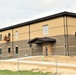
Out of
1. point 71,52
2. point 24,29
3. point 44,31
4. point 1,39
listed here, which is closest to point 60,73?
point 71,52

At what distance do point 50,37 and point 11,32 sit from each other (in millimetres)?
17375

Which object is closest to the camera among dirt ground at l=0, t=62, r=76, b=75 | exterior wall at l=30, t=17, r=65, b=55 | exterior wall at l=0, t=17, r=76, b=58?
dirt ground at l=0, t=62, r=76, b=75

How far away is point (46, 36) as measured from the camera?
47.3 meters

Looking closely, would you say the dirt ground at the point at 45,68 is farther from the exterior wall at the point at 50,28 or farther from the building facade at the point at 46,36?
the exterior wall at the point at 50,28

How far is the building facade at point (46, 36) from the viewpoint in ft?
142

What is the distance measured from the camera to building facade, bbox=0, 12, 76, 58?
43.3m

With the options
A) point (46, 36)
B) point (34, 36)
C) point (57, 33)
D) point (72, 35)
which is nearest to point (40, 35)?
point (46, 36)

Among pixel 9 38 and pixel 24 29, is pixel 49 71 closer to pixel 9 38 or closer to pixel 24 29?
pixel 24 29

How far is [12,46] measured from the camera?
200 feet

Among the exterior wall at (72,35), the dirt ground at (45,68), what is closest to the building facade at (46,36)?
the exterior wall at (72,35)

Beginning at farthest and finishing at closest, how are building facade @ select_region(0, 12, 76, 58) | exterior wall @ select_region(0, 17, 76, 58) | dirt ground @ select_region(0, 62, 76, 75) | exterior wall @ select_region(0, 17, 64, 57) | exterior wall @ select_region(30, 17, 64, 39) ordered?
1. exterior wall @ select_region(0, 17, 64, 57)
2. exterior wall @ select_region(30, 17, 64, 39)
3. exterior wall @ select_region(0, 17, 76, 58)
4. building facade @ select_region(0, 12, 76, 58)
5. dirt ground @ select_region(0, 62, 76, 75)

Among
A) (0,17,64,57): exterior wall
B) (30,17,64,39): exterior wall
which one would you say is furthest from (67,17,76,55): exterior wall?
(30,17,64,39): exterior wall

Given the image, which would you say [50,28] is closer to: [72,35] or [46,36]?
[46,36]

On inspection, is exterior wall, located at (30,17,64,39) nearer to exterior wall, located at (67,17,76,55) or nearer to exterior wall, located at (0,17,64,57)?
exterior wall, located at (0,17,64,57)
